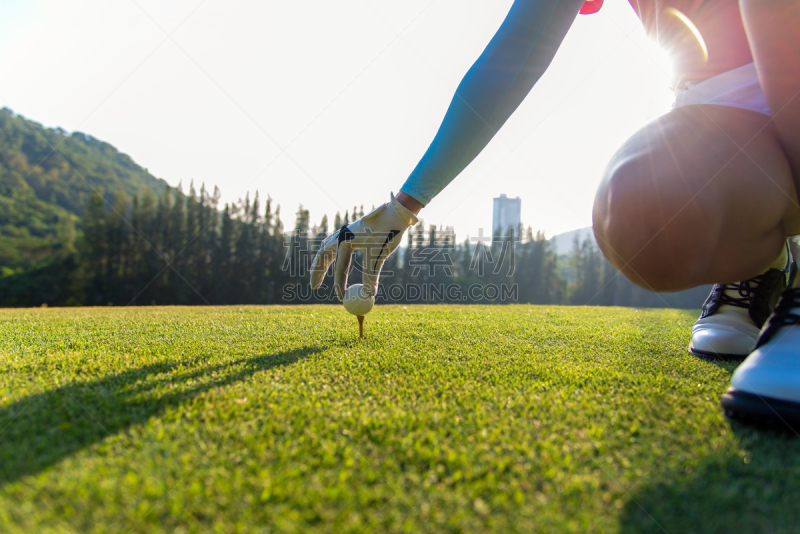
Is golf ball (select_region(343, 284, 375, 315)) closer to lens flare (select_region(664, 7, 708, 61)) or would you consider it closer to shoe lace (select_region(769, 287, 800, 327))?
shoe lace (select_region(769, 287, 800, 327))

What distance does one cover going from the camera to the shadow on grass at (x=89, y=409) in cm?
74

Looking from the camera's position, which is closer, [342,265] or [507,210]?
[342,265]

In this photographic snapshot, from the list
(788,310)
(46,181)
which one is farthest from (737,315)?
(46,181)

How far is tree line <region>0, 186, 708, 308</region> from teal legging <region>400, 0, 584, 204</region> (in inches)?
1267

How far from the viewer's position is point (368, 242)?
1.99 meters

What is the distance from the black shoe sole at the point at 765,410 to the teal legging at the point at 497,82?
1.23 metres

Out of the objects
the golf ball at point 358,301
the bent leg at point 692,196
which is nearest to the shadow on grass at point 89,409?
the golf ball at point 358,301

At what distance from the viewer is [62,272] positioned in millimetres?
40312

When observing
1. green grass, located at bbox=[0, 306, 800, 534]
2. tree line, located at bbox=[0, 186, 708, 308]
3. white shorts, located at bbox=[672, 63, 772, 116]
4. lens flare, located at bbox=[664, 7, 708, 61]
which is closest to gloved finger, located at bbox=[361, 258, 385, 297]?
green grass, located at bbox=[0, 306, 800, 534]

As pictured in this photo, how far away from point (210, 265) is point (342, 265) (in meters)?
45.7

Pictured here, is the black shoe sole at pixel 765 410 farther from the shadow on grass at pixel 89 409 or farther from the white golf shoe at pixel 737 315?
the shadow on grass at pixel 89 409

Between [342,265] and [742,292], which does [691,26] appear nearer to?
[742,292]

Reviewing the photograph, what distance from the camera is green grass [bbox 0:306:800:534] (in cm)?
58

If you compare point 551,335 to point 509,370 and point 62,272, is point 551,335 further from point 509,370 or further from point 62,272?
point 62,272
